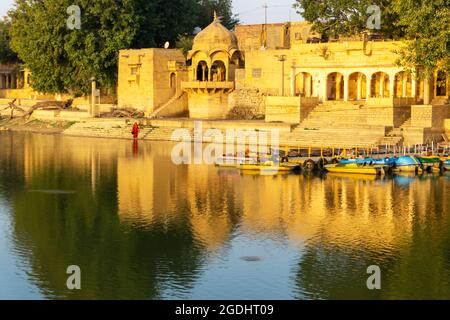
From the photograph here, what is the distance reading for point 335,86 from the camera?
40188mm

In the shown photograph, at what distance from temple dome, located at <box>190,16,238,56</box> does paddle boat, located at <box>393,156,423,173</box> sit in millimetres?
15405

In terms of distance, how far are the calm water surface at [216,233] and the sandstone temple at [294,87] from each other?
629cm

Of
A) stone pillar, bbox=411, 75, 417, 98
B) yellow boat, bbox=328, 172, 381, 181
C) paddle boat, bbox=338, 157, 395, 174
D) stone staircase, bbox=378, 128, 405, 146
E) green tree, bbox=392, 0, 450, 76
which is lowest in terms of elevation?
yellow boat, bbox=328, 172, 381, 181

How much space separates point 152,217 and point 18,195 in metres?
5.15

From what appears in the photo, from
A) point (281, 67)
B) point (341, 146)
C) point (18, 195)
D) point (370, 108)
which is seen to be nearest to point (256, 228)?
point (18, 195)

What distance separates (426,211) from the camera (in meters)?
22.0

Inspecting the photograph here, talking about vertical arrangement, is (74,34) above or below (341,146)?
above

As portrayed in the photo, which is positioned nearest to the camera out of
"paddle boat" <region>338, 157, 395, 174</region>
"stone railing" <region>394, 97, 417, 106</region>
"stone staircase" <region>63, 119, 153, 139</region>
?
"paddle boat" <region>338, 157, 395, 174</region>

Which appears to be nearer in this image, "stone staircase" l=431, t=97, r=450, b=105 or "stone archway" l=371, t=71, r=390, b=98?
"stone staircase" l=431, t=97, r=450, b=105

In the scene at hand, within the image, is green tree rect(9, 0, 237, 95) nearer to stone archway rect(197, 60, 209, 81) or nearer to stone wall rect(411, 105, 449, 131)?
stone archway rect(197, 60, 209, 81)

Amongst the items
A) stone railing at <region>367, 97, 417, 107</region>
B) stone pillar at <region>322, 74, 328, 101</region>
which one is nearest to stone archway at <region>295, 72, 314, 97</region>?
stone pillar at <region>322, 74, 328, 101</region>

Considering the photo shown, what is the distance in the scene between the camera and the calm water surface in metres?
15.5
